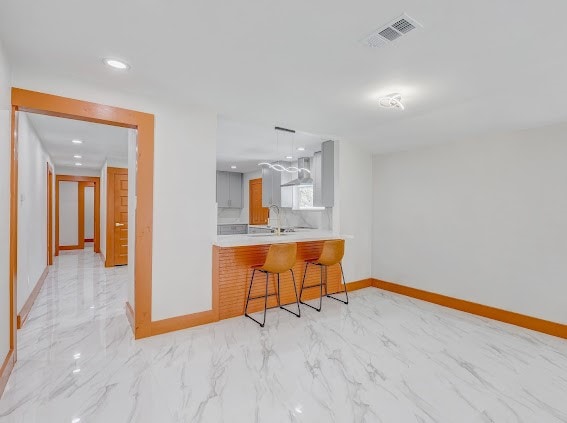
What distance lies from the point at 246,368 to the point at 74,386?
1.23 meters

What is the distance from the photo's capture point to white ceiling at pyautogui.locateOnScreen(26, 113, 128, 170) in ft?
12.8

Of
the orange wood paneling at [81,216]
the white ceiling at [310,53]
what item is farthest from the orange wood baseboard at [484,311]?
the orange wood paneling at [81,216]

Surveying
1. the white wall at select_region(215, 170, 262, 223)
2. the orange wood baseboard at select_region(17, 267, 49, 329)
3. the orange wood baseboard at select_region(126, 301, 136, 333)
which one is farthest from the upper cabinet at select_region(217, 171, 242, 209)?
the orange wood baseboard at select_region(126, 301, 136, 333)

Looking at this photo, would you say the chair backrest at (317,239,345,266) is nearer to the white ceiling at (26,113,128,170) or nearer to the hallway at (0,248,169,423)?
the hallway at (0,248,169,423)

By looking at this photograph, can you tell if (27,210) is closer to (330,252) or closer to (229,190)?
(330,252)

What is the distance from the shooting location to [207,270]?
3.25 meters

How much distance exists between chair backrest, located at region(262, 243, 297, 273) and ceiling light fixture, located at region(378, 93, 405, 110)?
1.77m

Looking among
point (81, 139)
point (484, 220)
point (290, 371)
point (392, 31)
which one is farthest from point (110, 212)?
point (484, 220)

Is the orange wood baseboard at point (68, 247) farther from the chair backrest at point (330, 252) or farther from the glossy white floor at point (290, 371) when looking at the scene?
the chair backrest at point (330, 252)

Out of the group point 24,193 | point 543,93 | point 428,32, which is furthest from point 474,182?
point 24,193

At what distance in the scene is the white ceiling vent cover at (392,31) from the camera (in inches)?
66.7

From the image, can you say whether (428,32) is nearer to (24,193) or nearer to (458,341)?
(458,341)

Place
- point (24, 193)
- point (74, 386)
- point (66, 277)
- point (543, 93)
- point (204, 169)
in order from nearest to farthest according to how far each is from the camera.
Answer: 1. point (74, 386)
2. point (543, 93)
3. point (204, 169)
4. point (24, 193)
5. point (66, 277)

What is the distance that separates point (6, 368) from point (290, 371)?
2067mm
